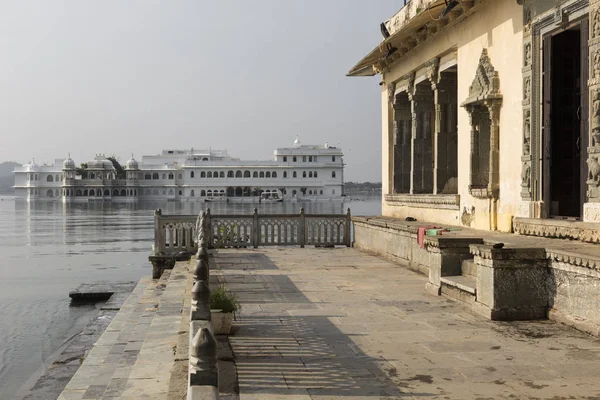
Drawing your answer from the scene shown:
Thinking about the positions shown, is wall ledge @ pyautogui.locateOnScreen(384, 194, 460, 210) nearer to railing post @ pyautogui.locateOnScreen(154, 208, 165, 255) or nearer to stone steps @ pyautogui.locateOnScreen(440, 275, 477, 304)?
stone steps @ pyautogui.locateOnScreen(440, 275, 477, 304)

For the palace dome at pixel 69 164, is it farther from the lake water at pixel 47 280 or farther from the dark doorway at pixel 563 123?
the dark doorway at pixel 563 123

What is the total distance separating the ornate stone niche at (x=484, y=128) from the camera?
370 inches

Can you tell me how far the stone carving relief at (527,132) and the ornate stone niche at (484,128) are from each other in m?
0.85

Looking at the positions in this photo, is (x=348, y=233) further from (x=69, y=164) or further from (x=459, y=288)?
(x=69, y=164)

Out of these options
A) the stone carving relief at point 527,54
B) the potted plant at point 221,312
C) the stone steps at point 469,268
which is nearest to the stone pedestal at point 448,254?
the stone steps at point 469,268

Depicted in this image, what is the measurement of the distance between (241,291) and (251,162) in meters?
100

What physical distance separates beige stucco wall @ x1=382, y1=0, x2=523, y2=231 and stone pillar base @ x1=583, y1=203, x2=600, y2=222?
1800 mm

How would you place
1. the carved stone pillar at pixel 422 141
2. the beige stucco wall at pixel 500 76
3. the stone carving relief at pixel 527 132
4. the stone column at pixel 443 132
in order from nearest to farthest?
1. the stone carving relief at pixel 527 132
2. the beige stucco wall at pixel 500 76
3. the stone column at pixel 443 132
4. the carved stone pillar at pixel 422 141

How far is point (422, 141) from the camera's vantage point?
1388 cm

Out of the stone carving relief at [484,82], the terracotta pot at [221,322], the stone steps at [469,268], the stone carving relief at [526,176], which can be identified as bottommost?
the terracotta pot at [221,322]

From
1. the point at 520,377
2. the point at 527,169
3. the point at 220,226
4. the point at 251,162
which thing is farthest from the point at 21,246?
the point at 251,162

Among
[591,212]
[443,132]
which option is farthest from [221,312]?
[443,132]

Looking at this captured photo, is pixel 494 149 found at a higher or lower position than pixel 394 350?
higher

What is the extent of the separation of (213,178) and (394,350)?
10459cm
